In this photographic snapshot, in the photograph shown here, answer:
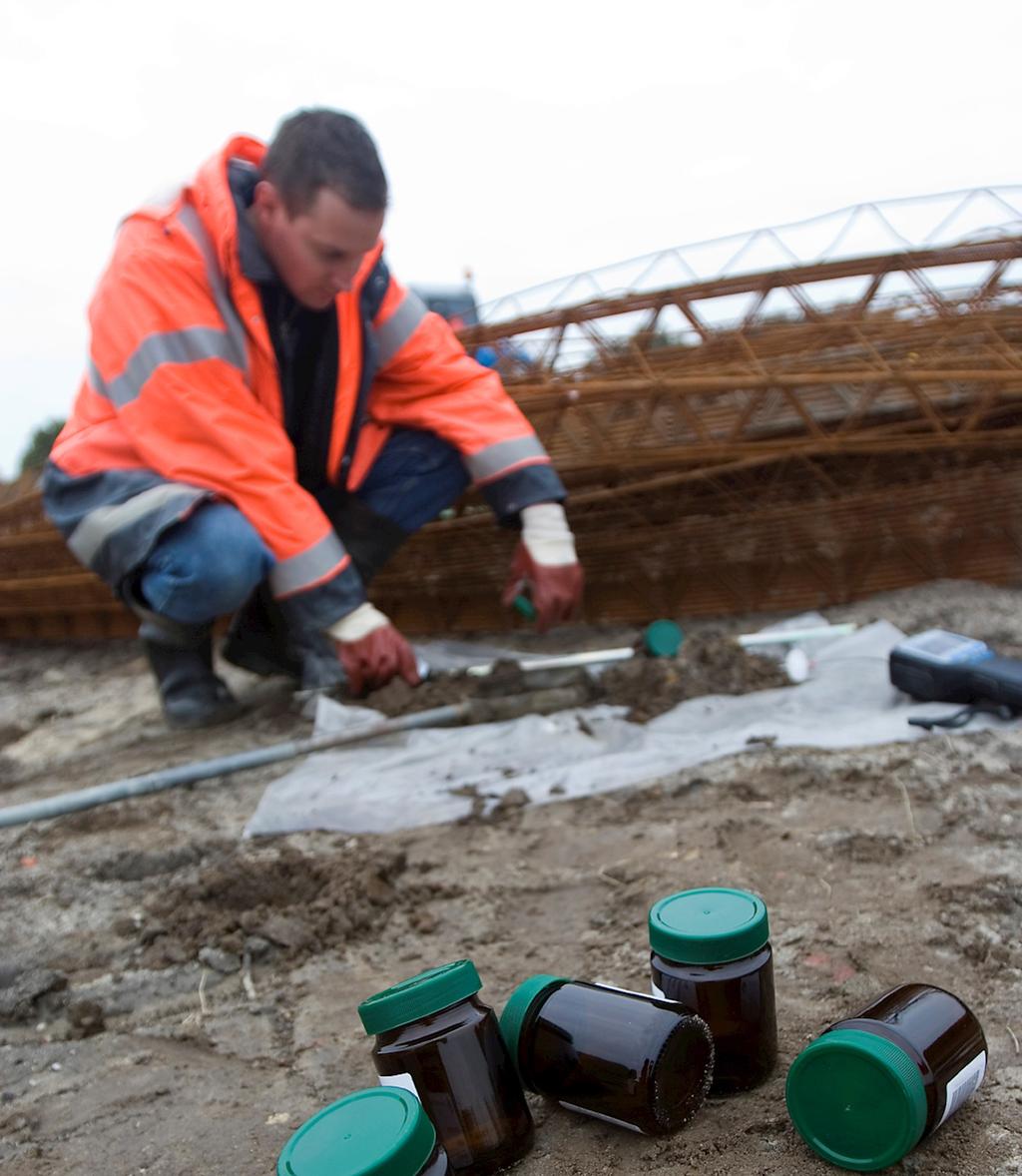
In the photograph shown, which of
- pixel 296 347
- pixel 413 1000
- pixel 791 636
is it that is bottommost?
pixel 791 636

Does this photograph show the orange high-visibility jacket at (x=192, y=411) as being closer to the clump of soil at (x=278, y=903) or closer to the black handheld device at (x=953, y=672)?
the clump of soil at (x=278, y=903)

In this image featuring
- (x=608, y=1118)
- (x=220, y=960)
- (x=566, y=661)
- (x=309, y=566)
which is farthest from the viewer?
(x=566, y=661)

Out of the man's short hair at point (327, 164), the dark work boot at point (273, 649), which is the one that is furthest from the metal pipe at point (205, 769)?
the man's short hair at point (327, 164)

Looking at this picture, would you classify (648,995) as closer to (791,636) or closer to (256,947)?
(256,947)

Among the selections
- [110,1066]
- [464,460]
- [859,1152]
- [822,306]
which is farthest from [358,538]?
[859,1152]

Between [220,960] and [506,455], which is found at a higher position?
[506,455]

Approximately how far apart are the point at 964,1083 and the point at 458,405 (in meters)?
2.77

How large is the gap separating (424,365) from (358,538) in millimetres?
673

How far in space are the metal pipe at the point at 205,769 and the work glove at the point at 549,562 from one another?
0.46m

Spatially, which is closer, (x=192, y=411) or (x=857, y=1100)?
(x=857, y=1100)

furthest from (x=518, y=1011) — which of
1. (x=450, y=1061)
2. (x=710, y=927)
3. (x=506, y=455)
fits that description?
(x=506, y=455)

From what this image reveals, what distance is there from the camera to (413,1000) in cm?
118

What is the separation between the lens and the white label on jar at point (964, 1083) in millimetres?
1137

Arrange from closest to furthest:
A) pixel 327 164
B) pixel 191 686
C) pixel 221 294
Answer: pixel 327 164, pixel 221 294, pixel 191 686
